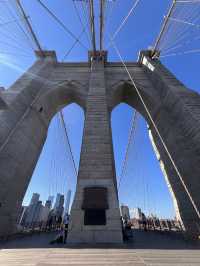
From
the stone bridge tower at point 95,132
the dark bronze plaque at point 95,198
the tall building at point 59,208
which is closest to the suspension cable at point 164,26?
the stone bridge tower at point 95,132

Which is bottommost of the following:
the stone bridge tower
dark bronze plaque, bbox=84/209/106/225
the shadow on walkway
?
the shadow on walkway

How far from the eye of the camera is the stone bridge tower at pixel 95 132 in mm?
6164

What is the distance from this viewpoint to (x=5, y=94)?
35.3 ft

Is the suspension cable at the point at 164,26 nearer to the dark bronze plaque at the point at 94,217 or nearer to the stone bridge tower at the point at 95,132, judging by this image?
the stone bridge tower at the point at 95,132

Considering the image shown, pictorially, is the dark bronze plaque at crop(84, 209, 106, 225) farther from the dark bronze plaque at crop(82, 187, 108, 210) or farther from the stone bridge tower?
the dark bronze plaque at crop(82, 187, 108, 210)

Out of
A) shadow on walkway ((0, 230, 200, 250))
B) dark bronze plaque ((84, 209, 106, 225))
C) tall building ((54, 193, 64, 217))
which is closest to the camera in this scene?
shadow on walkway ((0, 230, 200, 250))

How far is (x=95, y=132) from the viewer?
8.91 metres

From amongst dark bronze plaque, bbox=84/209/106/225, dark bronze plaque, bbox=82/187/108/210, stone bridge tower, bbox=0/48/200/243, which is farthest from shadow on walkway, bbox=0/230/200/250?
dark bronze plaque, bbox=82/187/108/210

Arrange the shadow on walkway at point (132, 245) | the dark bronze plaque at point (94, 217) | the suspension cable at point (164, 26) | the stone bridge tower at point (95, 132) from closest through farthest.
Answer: the shadow on walkway at point (132, 245) → the dark bronze plaque at point (94, 217) → the stone bridge tower at point (95, 132) → the suspension cable at point (164, 26)

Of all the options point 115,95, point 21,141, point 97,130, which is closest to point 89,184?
point 97,130

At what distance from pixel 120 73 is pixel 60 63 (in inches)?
255

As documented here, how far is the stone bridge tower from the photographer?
6.16 meters

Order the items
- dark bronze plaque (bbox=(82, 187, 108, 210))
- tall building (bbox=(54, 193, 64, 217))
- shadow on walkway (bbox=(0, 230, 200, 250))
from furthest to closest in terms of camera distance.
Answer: tall building (bbox=(54, 193, 64, 217)) → dark bronze plaque (bbox=(82, 187, 108, 210)) → shadow on walkway (bbox=(0, 230, 200, 250))

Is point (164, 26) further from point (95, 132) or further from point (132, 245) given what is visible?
point (132, 245)
